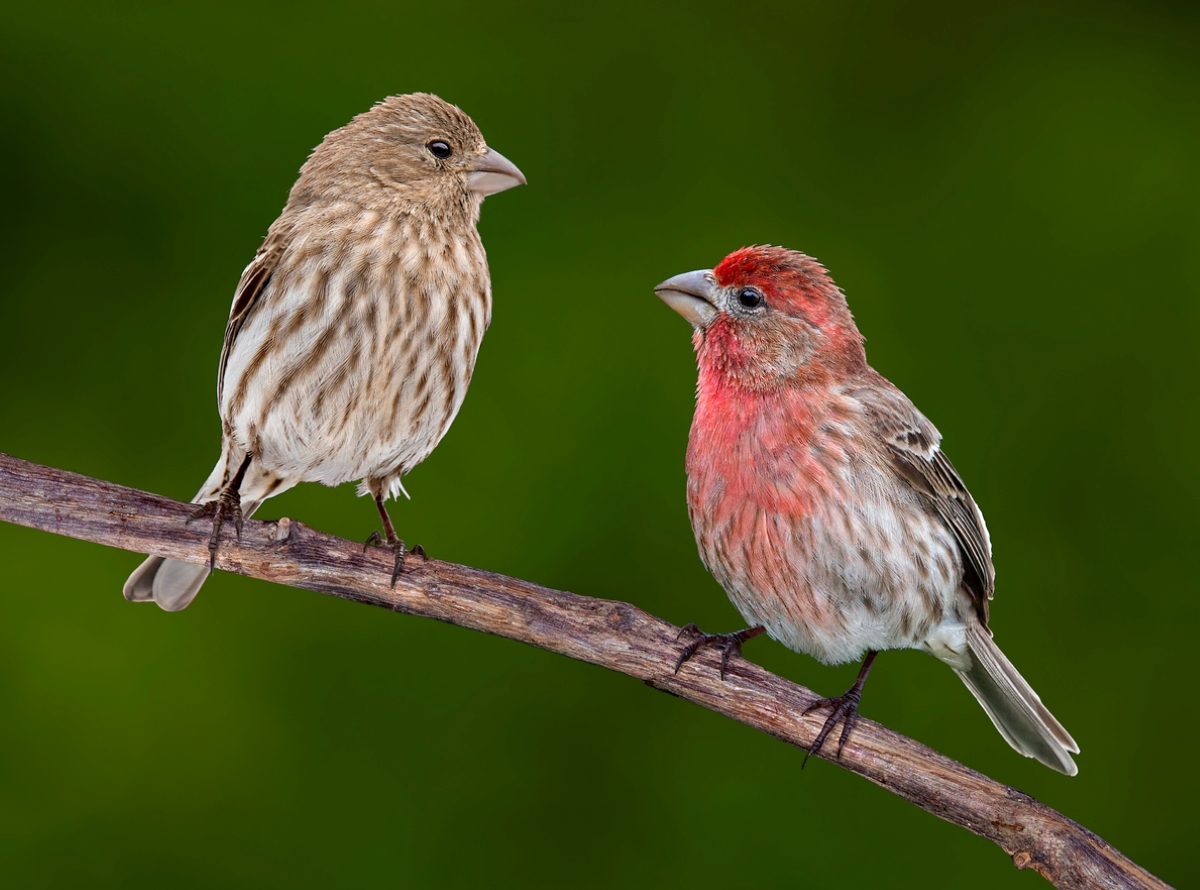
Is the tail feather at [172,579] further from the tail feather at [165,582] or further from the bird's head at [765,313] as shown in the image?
the bird's head at [765,313]

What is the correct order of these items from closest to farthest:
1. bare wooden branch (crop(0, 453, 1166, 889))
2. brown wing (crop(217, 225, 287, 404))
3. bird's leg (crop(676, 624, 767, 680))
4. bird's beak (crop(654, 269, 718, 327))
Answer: bare wooden branch (crop(0, 453, 1166, 889))
bird's leg (crop(676, 624, 767, 680))
bird's beak (crop(654, 269, 718, 327))
brown wing (crop(217, 225, 287, 404))

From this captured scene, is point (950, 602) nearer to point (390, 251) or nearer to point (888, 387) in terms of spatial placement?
point (888, 387)

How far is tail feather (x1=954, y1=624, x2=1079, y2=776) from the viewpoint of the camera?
2988 mm

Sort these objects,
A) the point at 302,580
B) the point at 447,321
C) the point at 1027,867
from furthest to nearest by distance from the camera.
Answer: the point at 447,321
the point at 302,580
the point at 1027,867

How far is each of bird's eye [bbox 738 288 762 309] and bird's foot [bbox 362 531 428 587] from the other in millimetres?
996

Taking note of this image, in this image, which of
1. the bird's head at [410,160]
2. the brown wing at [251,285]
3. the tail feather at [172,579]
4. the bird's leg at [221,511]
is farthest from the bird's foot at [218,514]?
the bird's head at [410,160]

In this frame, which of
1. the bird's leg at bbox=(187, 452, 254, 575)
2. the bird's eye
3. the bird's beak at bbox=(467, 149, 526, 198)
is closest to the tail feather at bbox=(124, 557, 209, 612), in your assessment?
the bird's leg at bbox=(187, 452, 254, 575)

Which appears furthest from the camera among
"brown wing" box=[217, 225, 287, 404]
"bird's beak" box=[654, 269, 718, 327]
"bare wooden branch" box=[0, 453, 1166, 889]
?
"brown wing" box=[217, 225, 287, 404]

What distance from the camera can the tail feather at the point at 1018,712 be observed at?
2.99 meters

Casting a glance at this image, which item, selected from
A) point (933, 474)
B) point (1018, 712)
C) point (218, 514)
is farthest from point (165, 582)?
point (1018, 712)

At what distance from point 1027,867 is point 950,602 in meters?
0.65

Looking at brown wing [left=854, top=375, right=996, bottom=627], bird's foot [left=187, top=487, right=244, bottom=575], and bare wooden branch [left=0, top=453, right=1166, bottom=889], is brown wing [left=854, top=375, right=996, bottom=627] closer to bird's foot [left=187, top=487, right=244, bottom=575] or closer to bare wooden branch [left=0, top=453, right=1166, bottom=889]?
bare wooden branch [left=0, top=453, right=1166, bottom=889]

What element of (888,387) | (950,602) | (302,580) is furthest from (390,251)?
(950,602)

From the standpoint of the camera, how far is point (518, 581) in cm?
273
